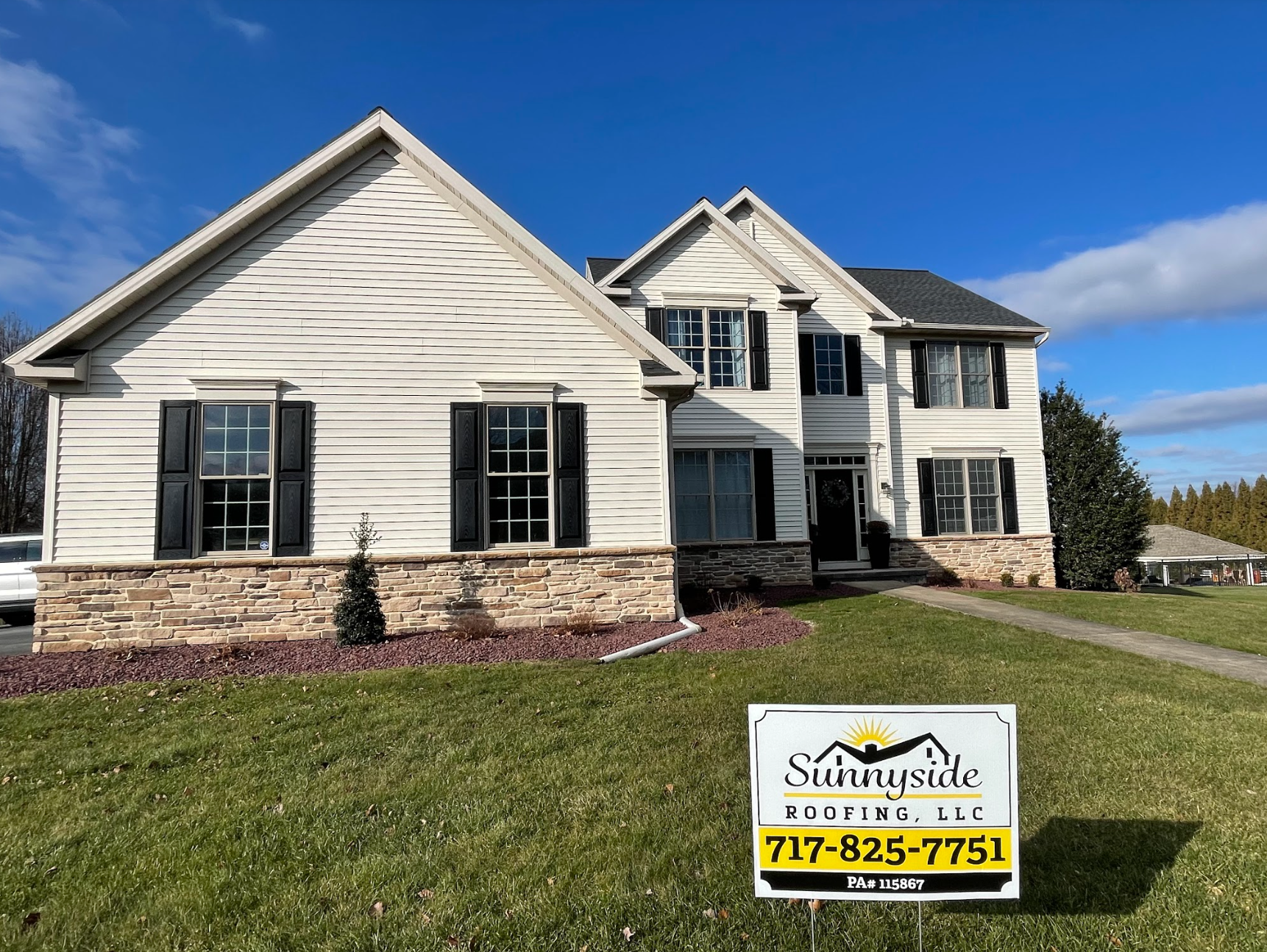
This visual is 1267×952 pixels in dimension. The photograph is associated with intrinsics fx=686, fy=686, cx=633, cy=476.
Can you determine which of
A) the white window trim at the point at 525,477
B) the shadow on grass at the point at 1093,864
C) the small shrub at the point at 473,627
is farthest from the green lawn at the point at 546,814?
the white window trim at the point at 525,477

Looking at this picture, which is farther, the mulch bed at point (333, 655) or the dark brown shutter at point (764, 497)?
the dark brown shutter at point (764, 497)

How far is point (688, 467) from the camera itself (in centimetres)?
1493

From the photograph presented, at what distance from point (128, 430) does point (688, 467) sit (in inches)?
387

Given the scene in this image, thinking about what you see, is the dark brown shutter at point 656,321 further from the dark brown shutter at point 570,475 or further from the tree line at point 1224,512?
the tree line at point 1224,512

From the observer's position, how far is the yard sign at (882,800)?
265 cm

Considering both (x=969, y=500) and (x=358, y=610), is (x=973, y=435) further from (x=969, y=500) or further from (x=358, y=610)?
(x=358, y=610)

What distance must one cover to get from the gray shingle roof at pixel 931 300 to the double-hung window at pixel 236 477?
48.2ft

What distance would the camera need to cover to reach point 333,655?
329 inches

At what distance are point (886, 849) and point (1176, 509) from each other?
6854 centimetres

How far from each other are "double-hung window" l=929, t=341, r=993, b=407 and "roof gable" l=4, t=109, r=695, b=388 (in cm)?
976

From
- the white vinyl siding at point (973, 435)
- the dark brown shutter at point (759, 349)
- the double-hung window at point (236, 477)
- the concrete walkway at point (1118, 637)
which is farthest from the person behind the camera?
the white vinyl siding at point (973, 435)

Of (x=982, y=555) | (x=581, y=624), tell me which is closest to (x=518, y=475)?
(x=581, y=624)

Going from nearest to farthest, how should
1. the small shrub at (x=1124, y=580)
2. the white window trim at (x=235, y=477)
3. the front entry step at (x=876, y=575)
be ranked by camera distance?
the white window trim at (x=235, y=477) → the front entry step at (x=876, y=575) → the small shrub at (x=1124, y=580)

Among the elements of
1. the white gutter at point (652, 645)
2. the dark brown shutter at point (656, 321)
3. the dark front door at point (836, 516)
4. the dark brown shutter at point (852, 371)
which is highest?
the dark brown shutter at point (656, 321)
